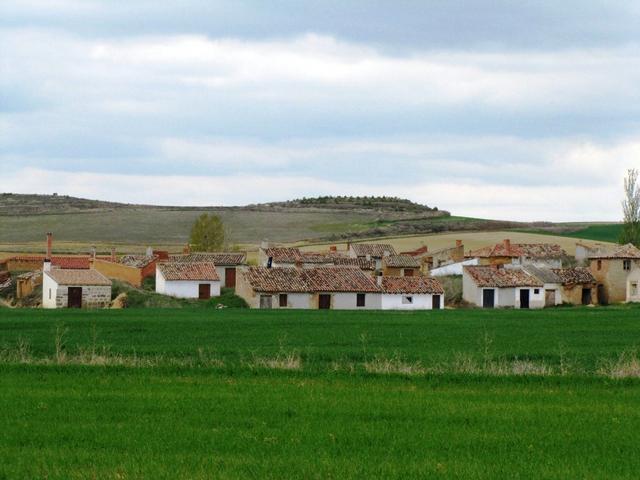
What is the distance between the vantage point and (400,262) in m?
98.9

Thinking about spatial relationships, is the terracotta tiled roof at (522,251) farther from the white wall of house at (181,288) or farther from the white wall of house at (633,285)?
the white wall of house at (181,288)

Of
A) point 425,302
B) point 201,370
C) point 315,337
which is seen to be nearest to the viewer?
point 201,370

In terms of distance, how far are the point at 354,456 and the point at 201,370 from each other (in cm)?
1086

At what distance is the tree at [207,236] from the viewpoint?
12231 centimetres

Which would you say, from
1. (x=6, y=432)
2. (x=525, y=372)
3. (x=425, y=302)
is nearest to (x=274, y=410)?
(x=6, y=432)

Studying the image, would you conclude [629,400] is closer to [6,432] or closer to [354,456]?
[354,456]

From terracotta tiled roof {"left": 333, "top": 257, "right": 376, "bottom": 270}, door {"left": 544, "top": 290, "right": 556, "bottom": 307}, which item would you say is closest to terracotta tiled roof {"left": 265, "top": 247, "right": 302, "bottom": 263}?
terracotta tiled roof {"left": 333, "top": 257, "right": 376, "bottom": 270}

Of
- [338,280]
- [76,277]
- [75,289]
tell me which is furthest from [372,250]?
[75,289]

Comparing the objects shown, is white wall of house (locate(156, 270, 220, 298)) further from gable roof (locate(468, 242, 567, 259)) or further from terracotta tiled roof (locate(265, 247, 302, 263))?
gable roof (locate(468, 242, 567, 259))

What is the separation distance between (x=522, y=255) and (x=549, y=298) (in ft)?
31.3

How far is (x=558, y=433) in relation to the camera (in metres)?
16.9

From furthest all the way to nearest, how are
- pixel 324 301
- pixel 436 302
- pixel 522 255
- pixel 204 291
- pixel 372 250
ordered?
pixel 372 250
pixel 522 255
pixel 204 291
pixel 436 302
pixel 324 301

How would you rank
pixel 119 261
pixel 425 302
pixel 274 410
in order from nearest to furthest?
1. pixel 274 410
2. pixel 425 302
3. pixel 119 261

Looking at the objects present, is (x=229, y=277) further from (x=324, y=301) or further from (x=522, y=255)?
(x=522, y=255)
